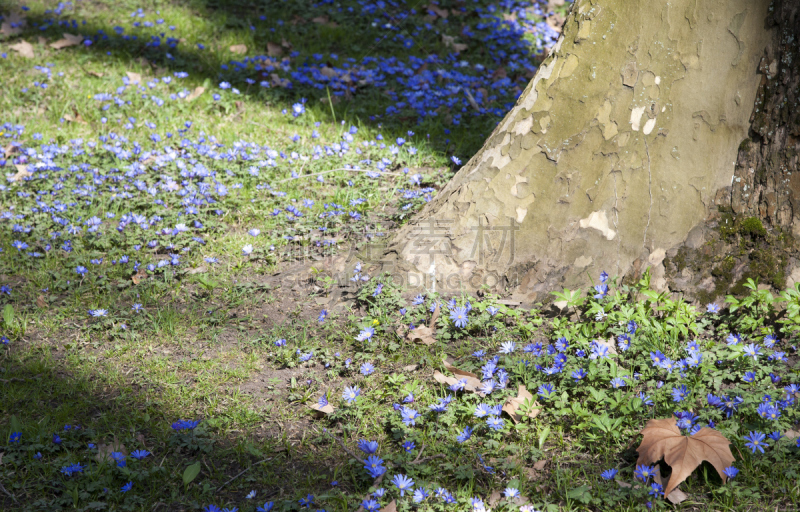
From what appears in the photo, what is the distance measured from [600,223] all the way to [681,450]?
3.77 feet

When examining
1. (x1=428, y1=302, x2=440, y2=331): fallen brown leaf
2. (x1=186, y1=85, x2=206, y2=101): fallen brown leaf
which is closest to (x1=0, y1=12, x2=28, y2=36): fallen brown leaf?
(x1=186, y1=85, x2=206, y2=101): fallen brown leaf

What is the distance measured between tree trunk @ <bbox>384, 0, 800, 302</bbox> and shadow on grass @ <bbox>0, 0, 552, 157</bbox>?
1751 millimetres

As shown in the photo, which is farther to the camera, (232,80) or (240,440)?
(232,80)

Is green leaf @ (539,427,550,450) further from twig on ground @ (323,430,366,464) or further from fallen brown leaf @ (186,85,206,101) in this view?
fallen brown leaf @ (186,85,206,101)

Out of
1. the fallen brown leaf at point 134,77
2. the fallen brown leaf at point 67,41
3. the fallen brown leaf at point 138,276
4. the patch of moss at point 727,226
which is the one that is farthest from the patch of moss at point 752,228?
the fallen brown leaf at point 67,41

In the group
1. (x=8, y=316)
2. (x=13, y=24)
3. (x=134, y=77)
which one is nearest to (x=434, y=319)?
(x=8, y=316)

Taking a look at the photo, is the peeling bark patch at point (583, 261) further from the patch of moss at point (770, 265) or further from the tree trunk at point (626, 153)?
the patch of moss at point (770, 265)

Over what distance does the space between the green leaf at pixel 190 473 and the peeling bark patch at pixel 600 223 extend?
1.92 meters

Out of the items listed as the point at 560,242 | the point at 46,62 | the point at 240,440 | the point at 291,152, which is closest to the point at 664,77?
the point at 560,242

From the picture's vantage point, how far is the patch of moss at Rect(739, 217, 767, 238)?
8.68 ft

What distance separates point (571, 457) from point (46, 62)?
5572mm

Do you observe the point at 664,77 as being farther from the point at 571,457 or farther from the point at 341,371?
the point at 341,371

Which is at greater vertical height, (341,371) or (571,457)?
(571,457)

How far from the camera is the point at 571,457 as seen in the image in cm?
220
